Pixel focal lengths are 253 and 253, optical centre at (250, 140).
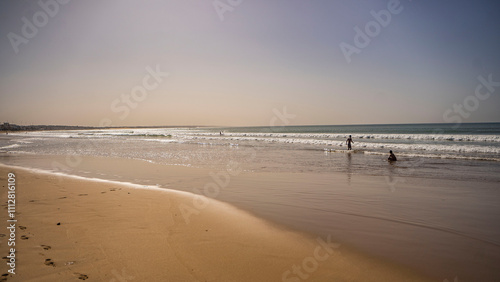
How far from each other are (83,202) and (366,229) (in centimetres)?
741

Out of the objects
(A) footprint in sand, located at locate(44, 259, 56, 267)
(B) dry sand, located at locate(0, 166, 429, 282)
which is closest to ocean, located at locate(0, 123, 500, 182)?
(B) dry sand, located at locate(0, 166, 429, 282)

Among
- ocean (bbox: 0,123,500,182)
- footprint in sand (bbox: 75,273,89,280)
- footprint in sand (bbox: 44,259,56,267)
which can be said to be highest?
ocean (bbox: 0,123,500,182)

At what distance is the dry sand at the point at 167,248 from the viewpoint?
145 inches

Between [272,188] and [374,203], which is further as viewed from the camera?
[272,188]

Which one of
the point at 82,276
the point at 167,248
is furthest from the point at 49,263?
the point at 167,248

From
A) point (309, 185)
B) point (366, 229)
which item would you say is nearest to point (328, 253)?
point (366, 229)

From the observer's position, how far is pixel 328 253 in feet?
14.6

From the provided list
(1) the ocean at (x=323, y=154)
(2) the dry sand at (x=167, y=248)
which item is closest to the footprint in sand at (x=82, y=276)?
(2) the dry sand at (x=167, y=248)

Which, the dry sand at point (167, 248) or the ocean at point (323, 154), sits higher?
the ocean at point (323, 154)

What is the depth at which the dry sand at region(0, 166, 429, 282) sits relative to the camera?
368 centimetres

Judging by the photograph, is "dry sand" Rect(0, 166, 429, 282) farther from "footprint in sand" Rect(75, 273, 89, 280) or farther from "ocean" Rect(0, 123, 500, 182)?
"ocean" Rect(0, 123, 500, 182)

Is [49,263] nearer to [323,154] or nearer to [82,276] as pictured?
[82,276]

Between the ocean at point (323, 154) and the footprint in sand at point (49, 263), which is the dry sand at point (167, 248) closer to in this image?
the footprint in sand at point (49, 263)

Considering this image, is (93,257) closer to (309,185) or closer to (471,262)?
(471,262)
